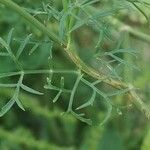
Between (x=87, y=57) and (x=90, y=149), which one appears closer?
(x=90, y=149)

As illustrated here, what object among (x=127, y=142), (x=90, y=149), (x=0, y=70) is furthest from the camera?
(x=127, y=142)

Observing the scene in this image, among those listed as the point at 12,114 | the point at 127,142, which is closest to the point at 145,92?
the point at 127,142

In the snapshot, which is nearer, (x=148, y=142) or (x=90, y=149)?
(x=148, y=142)

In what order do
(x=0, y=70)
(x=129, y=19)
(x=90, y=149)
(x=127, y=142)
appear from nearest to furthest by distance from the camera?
(x=0, y=70) < (x=90, y=149) < (x=127, y=142) < (x=129, y=19)

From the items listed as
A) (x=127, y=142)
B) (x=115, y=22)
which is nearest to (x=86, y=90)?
(x=127, y=142)

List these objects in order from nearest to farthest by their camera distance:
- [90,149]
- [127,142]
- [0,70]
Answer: [0,70] < [90,149] < [127,142]

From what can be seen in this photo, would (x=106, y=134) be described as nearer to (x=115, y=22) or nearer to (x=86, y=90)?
(x=86, y=90)

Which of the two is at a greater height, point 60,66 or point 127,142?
point 60,66

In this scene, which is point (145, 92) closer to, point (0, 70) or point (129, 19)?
point (129, 19)

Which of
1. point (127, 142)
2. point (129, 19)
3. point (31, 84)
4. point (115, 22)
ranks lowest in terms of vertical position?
point (127, 142)
